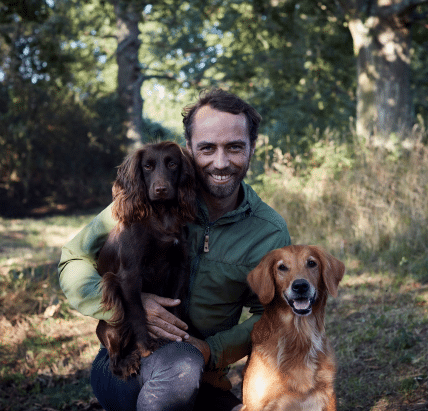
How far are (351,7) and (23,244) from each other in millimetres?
6880

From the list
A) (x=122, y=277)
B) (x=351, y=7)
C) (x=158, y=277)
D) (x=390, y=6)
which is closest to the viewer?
(x=122, y=277)

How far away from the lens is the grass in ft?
10.6

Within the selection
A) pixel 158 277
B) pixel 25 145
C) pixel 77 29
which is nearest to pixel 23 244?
pixel 25 145

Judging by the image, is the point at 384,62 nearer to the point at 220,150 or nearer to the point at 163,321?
the point at 220,150

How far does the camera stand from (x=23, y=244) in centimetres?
Answer: 800

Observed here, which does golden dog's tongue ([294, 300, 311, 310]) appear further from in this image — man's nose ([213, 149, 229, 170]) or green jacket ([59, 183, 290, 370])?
man's nose ([213, 149, 229, 170])

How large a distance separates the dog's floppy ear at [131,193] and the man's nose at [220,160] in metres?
0.42

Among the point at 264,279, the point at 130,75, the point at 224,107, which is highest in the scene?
the point at 130,75

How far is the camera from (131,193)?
249cm

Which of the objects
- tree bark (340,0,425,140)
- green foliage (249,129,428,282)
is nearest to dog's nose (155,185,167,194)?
green foliage (249,129,428,282)

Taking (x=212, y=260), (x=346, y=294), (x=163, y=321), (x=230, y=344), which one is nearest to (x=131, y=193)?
(x=212, y=260)

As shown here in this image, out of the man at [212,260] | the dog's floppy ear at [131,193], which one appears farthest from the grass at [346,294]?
the dog's floppy ear at [131,193]

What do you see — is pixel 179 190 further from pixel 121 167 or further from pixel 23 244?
pixel 23 244

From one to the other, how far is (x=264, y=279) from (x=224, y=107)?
989 millimetres
